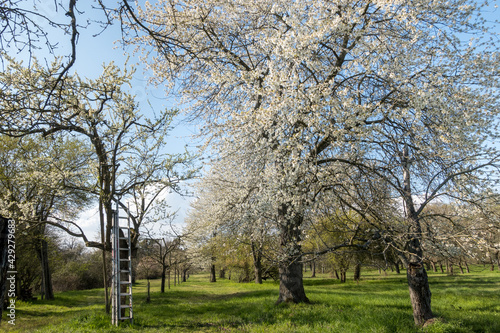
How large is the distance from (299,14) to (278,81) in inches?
76.2

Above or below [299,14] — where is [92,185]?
below

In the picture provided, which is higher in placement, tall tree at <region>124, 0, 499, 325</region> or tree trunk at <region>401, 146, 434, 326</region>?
tall tree at <region>124, 0, 499, 325</region>

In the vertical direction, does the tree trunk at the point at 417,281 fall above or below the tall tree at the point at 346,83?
below

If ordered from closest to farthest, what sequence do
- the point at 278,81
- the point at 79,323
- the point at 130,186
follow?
the point at 278,81, the point at 79,323, the point at 130,186

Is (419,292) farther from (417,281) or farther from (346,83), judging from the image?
(346,83)

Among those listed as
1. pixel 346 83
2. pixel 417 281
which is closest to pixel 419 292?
pixel 417 281

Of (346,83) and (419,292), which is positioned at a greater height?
(346,83)

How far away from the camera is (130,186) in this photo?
10039mm

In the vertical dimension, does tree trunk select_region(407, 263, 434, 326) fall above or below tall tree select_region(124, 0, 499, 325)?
below

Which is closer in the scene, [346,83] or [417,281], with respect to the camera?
[417,281]

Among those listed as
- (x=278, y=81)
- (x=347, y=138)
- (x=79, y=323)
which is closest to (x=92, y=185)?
(x=79, y=323)

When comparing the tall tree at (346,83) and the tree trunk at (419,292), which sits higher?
the tall tree at (346,83)

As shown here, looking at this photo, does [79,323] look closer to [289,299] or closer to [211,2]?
[289,299]

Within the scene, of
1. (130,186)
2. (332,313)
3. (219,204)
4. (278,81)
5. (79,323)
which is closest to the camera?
(278,81)
